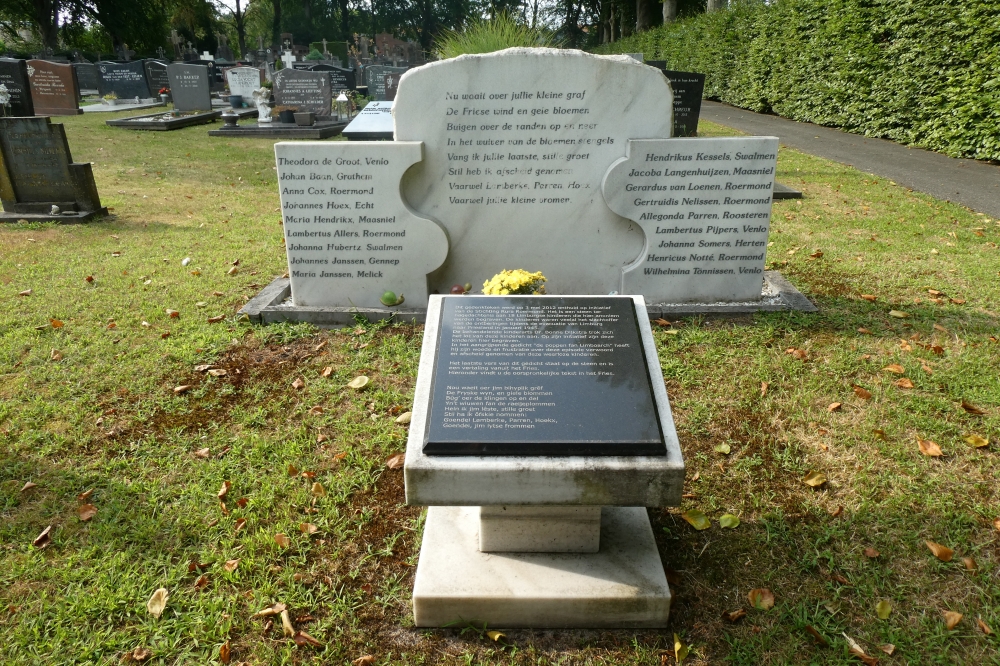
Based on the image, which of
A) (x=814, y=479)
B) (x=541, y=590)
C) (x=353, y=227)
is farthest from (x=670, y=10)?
(x=541, y=590)

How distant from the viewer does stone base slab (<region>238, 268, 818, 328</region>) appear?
4812 millimetres

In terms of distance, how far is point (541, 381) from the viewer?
238 cm

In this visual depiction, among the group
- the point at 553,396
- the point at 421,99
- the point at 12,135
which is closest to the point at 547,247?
the point at 421,99

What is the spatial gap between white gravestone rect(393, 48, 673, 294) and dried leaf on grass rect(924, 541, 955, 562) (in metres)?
2.93

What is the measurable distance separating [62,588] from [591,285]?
3.93 m

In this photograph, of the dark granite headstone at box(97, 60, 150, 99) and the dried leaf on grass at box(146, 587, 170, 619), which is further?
the dark granite headstone at box(97, 60, 150, 99)

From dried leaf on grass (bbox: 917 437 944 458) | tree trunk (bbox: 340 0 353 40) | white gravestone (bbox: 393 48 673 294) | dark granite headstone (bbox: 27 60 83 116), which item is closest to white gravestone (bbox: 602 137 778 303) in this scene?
white gravestone (bbox: 393 48 673 294)

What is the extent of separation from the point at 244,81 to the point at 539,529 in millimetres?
21458

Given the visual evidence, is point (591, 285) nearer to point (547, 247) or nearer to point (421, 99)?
point (547, 247)

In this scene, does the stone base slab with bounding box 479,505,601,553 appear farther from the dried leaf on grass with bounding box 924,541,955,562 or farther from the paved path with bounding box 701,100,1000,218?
the paved path with bounding box 701,100,1000,218

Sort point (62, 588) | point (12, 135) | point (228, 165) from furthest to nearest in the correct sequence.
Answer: point (228, 165)
point (12, 135)
point (62, 588)

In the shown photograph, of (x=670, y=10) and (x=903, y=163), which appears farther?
(x=670, y=10)

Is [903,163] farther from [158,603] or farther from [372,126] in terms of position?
[158,603]

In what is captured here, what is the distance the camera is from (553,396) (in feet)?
7.58
